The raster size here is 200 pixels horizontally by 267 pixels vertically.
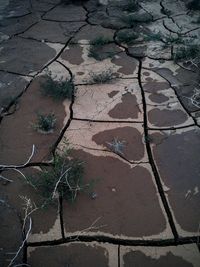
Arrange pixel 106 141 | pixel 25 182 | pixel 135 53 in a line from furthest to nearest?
pixel 135 53 → pixel 106 141 → pixel 25 182

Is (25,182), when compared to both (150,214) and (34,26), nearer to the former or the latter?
(150,214)

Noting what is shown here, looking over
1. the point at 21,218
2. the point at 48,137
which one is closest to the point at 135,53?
the point at 48,137

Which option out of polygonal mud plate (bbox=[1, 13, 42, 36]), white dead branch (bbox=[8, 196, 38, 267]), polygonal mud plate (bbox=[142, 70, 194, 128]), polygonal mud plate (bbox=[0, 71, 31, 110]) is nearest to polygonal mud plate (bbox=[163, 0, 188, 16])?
polygonal mud plate (bbox=[142, 70, 194, 128])

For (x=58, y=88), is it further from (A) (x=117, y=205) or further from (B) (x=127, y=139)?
(A) (x=117, y=205)

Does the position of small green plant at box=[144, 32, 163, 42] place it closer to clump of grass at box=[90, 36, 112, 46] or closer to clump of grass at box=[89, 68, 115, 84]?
clump of grass at box=[90, 36, 112, 46]

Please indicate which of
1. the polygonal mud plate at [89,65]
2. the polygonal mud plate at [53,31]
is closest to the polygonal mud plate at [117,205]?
the polygonal mud plate at [89,65]

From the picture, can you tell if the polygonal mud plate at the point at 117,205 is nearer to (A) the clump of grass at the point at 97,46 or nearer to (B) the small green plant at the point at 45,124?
(B) the small green plant at the point at 45,124

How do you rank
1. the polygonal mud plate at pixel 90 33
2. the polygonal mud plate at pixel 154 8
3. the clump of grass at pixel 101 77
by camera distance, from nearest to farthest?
the clump of grass at pixel 101 77
the polygonal mud plate at pixel 90 33
the polygonal mud plate at pixel 154 8
